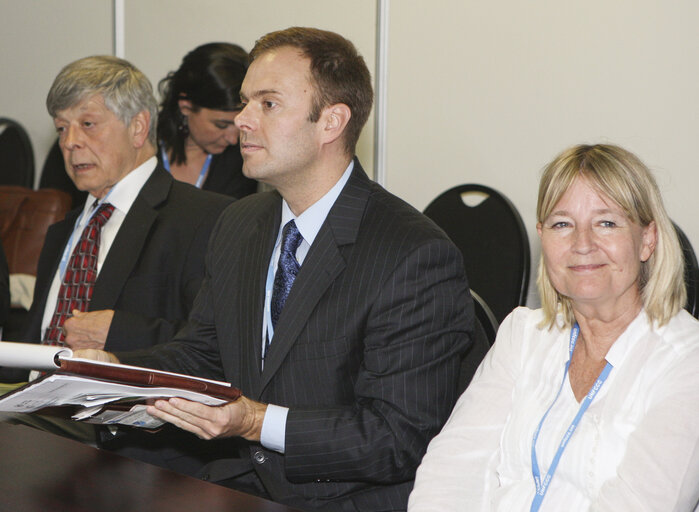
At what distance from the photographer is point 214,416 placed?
1.74 meters

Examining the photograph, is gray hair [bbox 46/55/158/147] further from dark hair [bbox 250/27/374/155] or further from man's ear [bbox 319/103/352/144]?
man's ear [bbox 319/103/352/144]

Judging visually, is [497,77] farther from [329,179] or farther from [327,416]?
[327,416]

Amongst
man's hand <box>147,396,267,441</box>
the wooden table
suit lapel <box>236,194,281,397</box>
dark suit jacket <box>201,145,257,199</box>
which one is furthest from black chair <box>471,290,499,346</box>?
dark suit jacket <box>201,145,257,199</box>

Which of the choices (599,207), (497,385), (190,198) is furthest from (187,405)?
(190,198)

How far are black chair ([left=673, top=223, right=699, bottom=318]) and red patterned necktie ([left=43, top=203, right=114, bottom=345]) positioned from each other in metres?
1.81

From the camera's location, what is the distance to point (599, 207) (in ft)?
5.61

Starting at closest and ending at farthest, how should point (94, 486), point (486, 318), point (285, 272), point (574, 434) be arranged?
1. point (94, 486)
2. point (574, 434)
3. point (285, 272)
4. point (486, 318)

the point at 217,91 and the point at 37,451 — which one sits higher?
the point at 217,91

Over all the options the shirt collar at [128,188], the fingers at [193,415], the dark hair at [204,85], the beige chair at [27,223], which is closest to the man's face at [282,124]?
the fingers at [193,415]

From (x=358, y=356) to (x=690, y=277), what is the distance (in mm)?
1264

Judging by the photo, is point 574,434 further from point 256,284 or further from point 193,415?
point 256,284

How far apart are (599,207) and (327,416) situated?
2.34ft

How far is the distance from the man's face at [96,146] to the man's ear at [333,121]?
3.22 ft

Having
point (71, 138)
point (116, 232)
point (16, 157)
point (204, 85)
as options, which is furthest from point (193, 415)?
point (16, 157)
